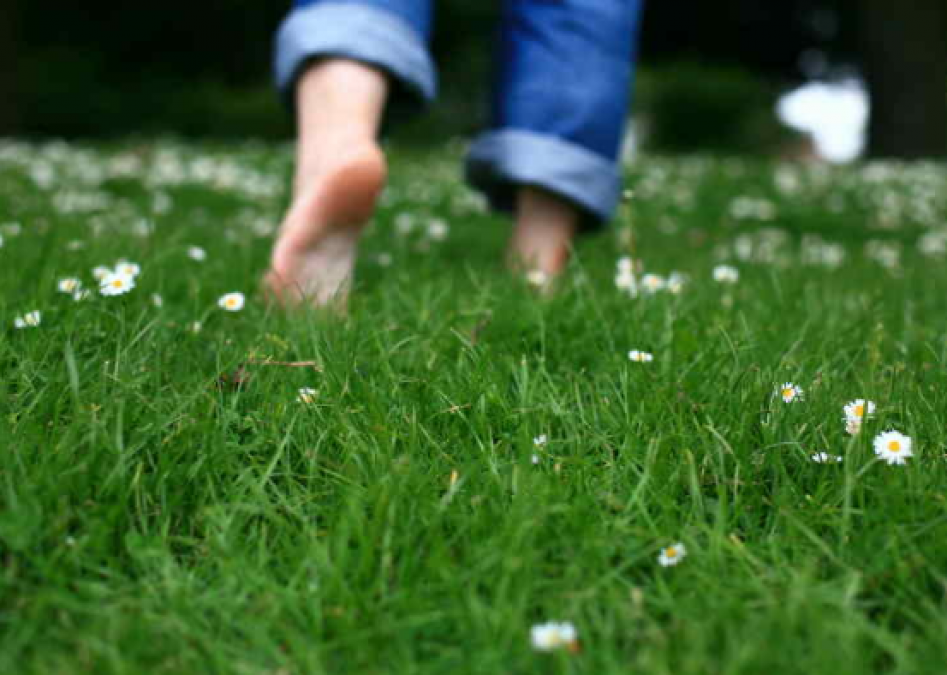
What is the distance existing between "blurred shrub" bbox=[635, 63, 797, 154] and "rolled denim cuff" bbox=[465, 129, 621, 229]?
1519 cm

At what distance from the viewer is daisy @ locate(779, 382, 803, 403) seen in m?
1.59

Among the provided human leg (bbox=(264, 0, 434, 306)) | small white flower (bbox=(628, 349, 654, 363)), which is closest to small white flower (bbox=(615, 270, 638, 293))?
small white flower (bbox=(628, 349, 654, 363))

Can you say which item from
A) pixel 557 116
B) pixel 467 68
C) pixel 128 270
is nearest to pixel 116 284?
pixel 128 270

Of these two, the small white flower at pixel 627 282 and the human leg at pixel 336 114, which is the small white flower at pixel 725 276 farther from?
the human leg at pixel 336 114

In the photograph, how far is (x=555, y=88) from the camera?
2.80m

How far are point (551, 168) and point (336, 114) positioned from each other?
673mm

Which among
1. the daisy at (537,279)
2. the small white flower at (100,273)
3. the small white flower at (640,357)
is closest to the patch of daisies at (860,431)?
the small white flower at (640,357)

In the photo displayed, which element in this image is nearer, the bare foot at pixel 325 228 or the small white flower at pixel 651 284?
the bare foot at pixel 325 228

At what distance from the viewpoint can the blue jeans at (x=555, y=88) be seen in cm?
270

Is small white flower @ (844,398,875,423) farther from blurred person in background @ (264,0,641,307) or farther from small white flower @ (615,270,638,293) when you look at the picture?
blurred person in background @ (264,0,641,307)

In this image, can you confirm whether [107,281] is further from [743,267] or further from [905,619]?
[743,267]

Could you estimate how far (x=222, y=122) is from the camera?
735 inches

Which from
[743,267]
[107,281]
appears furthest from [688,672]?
[743,267]

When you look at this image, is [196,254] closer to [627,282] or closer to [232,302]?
[232,302]
